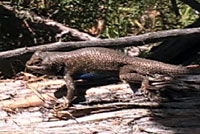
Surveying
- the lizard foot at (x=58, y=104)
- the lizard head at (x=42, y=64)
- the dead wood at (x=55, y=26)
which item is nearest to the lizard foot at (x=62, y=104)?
the lizard foot at (x=58, y=104)

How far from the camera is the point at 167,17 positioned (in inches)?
165

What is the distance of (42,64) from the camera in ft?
9.43

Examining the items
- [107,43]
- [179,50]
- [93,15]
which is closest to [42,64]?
[107,43]

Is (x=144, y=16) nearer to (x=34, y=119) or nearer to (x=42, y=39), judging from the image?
(x=42, y=39)

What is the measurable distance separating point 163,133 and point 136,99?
230mm

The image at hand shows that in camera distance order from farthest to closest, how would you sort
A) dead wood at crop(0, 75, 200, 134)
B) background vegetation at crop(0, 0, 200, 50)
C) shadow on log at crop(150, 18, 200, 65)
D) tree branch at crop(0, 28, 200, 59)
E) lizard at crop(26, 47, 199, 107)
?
background vegetation at crop(0, 0, 200, 50)
shadow on log at crop(150, 18, 200, 65)
tree branch at crop(0, 28, 200, 59)
lizard at crop(26, 47, 199, 107)
dead wood at crop(0, 75, 200, 134)

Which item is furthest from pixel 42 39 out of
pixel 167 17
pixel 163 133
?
pixel 163 133

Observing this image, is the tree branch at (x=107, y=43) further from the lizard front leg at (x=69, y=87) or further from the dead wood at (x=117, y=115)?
the dead wood at (x=117, y=115)

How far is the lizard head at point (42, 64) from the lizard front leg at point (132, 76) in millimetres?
366

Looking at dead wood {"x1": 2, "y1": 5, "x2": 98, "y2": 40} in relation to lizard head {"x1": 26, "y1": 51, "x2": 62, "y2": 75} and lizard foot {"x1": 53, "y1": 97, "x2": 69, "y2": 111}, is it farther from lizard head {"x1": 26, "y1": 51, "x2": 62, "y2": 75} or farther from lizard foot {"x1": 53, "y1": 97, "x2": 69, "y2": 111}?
lizard foot {"x1": 53, "y1": 97, "x2": 69, "y2": 111}

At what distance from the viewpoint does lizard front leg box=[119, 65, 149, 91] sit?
2.70m

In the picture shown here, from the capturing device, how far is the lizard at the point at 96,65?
9.25 feet

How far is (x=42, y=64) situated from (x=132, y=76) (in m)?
0.52

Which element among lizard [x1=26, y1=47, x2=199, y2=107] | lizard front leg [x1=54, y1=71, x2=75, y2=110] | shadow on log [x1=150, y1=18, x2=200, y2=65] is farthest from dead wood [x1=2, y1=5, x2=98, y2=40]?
lizard front leg [x1=54, y1=71, x2=75, y2=110]
